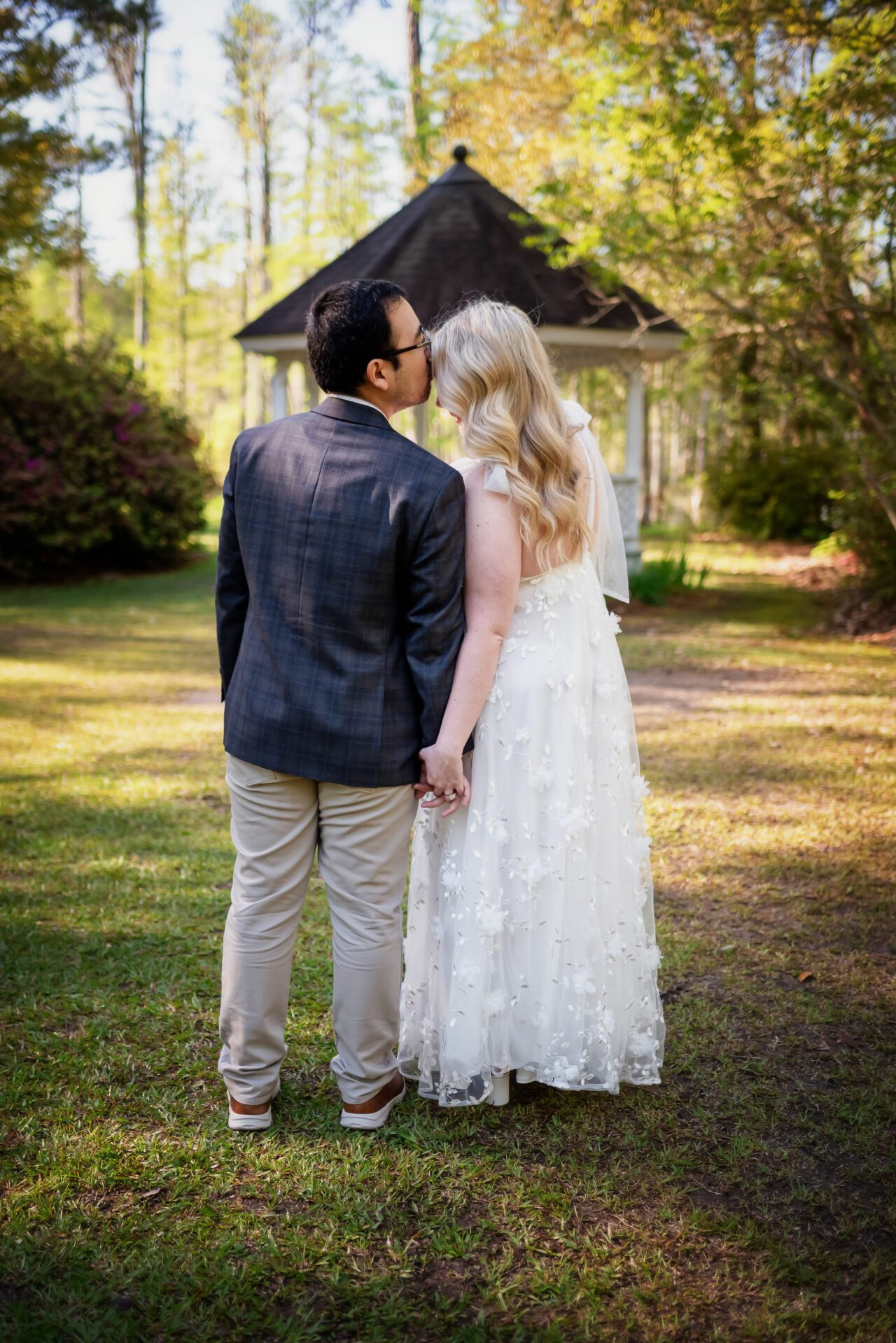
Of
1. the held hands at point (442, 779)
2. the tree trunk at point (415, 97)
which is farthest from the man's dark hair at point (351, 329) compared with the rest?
the tree trunk at point (415, 97)

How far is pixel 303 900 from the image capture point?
2.47 meters

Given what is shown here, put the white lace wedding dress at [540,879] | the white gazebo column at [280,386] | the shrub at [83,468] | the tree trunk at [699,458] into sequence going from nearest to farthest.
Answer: the white lace wedding dress at [540,879] < the white gazebo column at [280,386] < the shrub at [83,468] < the tree trunk at [699,458]

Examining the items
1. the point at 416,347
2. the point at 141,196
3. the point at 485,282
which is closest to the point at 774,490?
the point at 485,282

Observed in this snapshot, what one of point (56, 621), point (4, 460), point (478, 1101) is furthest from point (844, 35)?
point (4, 460)

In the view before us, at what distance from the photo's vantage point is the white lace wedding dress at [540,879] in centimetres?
255

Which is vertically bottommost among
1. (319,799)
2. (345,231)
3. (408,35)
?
(319,799)

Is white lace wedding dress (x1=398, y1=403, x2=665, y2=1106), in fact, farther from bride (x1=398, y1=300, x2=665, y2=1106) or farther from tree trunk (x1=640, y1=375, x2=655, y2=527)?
tree trunk (x1=640, y1=375, x2=655, y2=527)

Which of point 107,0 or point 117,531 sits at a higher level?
point 107,0

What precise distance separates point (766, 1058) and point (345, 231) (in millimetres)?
26336

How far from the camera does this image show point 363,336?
228cm

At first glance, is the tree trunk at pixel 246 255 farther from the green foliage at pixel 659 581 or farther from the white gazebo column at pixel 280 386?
the green foliage at pixel 659 581

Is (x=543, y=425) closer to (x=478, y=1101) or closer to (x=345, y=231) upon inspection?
(x=478, y=1101)

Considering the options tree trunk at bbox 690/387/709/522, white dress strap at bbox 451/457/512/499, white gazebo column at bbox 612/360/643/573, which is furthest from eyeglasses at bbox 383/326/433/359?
tree trunk at bbox 690/387/709/522

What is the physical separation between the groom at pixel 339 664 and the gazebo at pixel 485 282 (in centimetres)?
918
